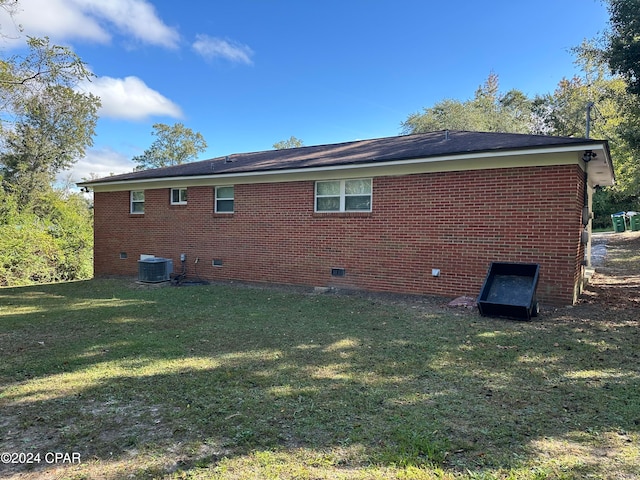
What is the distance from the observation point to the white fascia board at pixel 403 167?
7.30 m

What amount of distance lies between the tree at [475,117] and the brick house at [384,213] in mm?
25359

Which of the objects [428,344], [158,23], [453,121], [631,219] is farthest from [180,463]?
[453,121]

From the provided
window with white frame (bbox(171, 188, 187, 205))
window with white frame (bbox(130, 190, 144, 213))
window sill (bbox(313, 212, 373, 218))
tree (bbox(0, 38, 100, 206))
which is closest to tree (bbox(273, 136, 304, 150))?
tree (bbox(0, 38, 100, 206))

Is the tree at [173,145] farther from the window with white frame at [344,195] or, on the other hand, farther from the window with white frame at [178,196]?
the window with white frame at [344,195]

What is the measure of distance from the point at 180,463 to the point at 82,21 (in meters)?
13.3

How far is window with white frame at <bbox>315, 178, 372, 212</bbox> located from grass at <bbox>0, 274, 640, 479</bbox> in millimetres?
3769

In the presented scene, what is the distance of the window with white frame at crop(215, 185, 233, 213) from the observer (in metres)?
11.8

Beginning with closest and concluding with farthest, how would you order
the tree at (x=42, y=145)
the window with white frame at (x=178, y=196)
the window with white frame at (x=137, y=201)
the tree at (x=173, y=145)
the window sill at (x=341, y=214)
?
the window sill at (x=341, y=214), the window with white frame at (x=178, y=196), the window with white frame at (x=137, y=201), the tree at (x=42, y=145), the tree at (x=173, y=145)

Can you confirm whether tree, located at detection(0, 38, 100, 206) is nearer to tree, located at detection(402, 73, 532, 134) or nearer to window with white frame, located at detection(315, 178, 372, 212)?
window with white frame, located at detection(315, 178, 372, 212)

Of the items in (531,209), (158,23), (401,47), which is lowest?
(531,209)

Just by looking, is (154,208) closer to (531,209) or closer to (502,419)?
(531,209)

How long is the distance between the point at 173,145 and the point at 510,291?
149 ft

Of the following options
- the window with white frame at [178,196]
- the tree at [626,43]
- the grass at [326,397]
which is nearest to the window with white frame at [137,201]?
the window with white frame at [178,196]

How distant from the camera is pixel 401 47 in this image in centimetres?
1866
